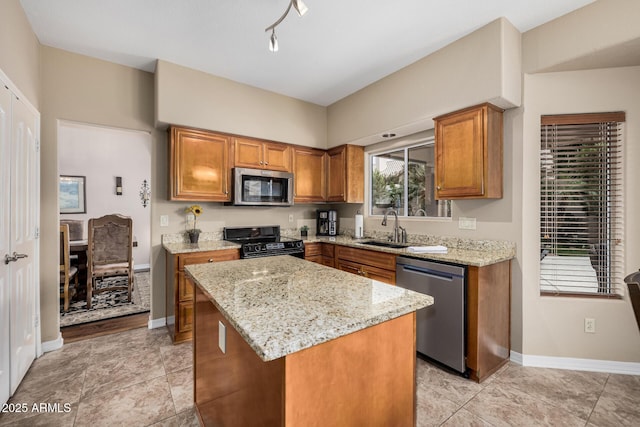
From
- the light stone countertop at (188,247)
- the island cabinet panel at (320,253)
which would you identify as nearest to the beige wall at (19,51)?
the light stone countertop at (188,247)

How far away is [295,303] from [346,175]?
2.92m

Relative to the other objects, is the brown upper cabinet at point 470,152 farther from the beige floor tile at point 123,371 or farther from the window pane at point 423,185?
the beige floor tile at point 123,371

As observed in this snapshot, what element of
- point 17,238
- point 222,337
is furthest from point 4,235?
point 222,337

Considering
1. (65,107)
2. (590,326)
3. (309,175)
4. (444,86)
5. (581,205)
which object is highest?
(444,86)

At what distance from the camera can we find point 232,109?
3.33 metres

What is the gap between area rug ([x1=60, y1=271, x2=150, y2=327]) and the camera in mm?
3349

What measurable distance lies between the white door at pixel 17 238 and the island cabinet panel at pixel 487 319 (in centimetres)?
307

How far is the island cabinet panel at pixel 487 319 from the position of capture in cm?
214

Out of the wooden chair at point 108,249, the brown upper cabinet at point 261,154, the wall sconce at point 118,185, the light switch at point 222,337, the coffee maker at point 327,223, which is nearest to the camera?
the light switch at point 222,337

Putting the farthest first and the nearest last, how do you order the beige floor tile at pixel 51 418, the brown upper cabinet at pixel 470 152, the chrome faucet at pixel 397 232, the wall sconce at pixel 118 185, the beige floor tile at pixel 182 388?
the wall sconce at pixel 118 185, the chrome faucet at pixel 397 232, the brown upper cabinet at pixel 470 152, the beige floor tile at pixel 182 388, the beige floor tile at pixel 51 418

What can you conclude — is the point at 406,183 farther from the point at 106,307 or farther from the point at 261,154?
the point at 106,307

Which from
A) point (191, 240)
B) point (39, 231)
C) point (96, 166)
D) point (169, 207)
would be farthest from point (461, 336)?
point (96, 166)

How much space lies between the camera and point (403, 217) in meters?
3.49

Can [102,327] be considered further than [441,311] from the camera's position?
Yes
